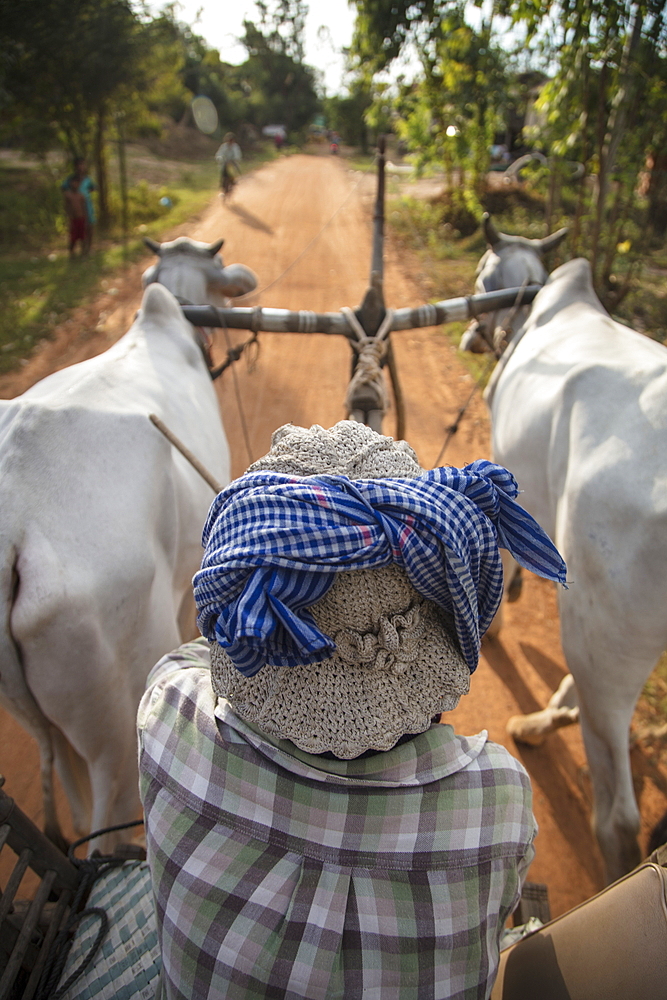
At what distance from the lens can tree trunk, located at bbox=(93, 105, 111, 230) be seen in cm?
1130

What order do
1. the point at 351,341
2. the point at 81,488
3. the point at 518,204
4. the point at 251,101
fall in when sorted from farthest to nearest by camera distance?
the point at 251,101 < the point at 518,204 < the point at 351,341 < the point at 81,488

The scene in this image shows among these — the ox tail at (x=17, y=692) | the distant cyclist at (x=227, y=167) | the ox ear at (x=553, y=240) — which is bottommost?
the ox tail at (x=17, y=692)

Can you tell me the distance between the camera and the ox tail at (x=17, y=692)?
5.96 ft

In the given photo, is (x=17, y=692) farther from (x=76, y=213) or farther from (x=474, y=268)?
(x=76, y=213)

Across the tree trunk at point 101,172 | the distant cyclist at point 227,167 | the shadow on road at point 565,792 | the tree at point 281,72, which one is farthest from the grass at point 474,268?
the tree at point 281,72

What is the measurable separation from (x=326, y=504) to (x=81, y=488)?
1.37 m

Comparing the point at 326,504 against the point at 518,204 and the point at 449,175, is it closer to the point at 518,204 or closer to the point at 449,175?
the point at 449,175

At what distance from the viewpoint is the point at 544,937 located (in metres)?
1.56

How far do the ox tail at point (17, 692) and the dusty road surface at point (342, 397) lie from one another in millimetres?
899

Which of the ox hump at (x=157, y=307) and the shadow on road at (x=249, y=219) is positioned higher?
the shadow on road at (x=249, y=219)

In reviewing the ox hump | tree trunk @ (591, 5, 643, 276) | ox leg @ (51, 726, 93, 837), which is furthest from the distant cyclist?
ox leg @ (51, 726, 93, 837)

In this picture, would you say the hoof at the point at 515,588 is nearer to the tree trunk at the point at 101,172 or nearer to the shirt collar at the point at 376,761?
the shirt collar at the point at 376,761

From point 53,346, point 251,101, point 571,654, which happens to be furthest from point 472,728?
point 251,101

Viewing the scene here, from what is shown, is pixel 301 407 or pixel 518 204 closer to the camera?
pixel 301 407
